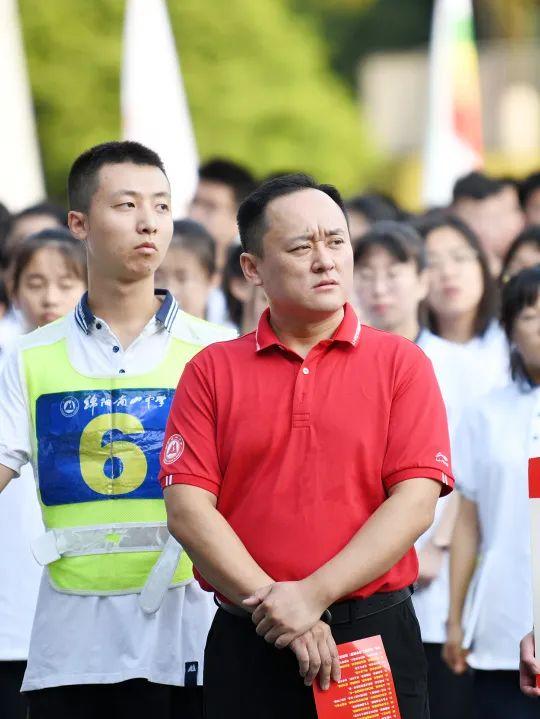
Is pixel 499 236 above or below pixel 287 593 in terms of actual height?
above

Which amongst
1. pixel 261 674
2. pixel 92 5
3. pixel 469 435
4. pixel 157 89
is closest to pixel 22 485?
pixel 469 435

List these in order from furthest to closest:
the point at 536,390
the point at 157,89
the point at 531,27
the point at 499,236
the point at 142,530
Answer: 1. the point at 531,27
2. the point at 157,89
3. the point at 499,236
4. the point at 536,390
5. the point at 142,530

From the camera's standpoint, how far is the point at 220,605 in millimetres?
4453

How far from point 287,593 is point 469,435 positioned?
238 cm

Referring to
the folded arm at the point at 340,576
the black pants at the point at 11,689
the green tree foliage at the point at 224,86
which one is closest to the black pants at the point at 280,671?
the folded arm at the point at 340,576

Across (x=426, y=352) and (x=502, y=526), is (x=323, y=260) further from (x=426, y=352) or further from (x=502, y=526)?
(x=426, y=352)

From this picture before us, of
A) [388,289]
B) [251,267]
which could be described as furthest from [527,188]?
[251,267]

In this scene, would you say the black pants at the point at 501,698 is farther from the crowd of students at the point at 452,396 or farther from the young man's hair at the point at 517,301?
the young man's hair at the point at 517,301

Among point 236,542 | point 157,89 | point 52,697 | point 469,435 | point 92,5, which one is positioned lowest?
point 52,697

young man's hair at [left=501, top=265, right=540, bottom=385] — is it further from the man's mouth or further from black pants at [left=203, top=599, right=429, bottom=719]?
black pants at [left=203, top=599, right=429, bottom=719]

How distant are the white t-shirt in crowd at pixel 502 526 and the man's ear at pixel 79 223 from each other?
1715mm

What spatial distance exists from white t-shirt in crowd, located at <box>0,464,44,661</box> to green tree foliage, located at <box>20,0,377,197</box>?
17978 mm

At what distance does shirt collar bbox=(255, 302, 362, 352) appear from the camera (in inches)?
175

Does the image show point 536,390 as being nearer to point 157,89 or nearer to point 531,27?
point 157,89
